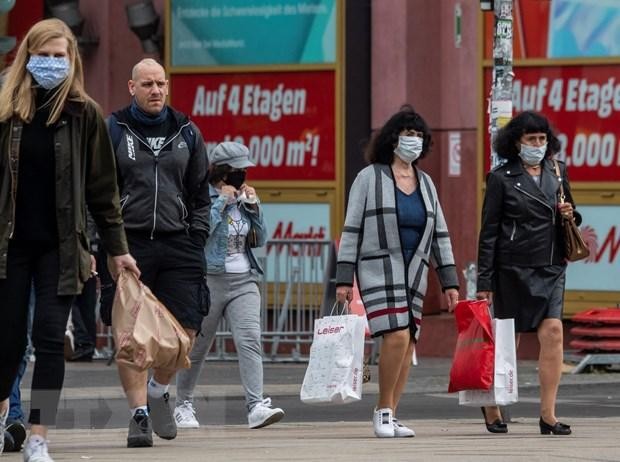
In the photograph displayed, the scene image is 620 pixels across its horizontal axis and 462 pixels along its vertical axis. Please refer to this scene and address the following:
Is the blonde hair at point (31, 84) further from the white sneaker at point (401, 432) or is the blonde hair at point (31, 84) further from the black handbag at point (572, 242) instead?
the black handbag at point (572, 242)

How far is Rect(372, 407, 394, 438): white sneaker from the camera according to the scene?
32.8 feet

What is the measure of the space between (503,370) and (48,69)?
363 cm

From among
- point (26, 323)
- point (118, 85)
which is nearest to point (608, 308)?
point (118, 85)

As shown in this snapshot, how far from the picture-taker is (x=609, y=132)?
53.9 ft

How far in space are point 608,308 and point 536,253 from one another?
18.3 feet

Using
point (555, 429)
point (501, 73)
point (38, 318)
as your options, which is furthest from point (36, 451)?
point (501, 73)

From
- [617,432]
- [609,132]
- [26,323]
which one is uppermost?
[609,132]

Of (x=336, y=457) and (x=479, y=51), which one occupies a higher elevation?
(x=479, y=51)

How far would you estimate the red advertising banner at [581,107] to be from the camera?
16.4m

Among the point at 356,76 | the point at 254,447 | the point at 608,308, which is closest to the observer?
the point at 254,447

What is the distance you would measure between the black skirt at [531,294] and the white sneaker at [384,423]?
104 cm

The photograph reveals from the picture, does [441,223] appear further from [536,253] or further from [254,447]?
[254,447]

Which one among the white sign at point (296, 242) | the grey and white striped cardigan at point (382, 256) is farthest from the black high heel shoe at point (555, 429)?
the white sign at point (296, 242)

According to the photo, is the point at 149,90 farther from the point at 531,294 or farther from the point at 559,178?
the point at 559,178
